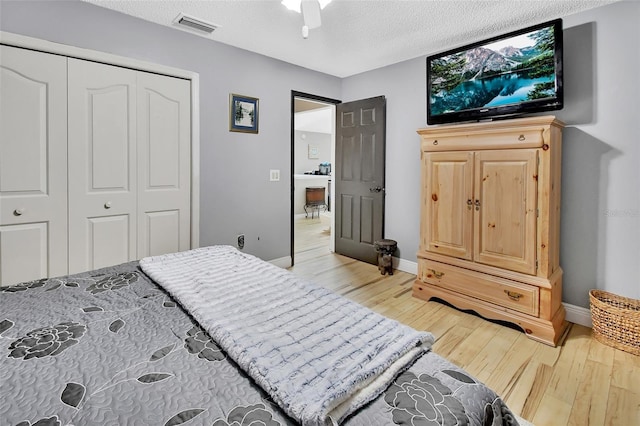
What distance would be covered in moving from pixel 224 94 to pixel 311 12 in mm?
1452

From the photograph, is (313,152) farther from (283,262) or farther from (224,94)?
(224,94)

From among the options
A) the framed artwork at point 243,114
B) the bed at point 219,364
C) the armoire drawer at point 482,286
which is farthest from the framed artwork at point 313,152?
the bed at point 219,364

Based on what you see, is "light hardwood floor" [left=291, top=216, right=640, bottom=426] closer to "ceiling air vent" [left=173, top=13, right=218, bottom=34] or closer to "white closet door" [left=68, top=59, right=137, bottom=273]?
"white closet door" [left=68, top=59, right=137, bottom=273]

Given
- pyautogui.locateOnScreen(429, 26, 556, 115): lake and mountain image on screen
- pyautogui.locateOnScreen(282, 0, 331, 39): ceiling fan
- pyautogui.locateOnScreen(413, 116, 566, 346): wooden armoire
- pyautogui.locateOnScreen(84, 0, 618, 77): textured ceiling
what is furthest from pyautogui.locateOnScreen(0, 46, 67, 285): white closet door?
pyautogui.locateOnScreen(429, 26, 556, 115): lake and mountain image on screen

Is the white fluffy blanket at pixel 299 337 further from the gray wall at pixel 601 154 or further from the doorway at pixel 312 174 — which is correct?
the doorway at pixel 312 174

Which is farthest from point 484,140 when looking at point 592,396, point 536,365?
point 592,396

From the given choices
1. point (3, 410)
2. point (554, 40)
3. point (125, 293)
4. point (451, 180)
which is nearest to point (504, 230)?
point (451, 180)

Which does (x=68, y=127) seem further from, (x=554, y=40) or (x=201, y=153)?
(x=554, y=40)

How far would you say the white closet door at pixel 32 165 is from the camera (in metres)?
2.21

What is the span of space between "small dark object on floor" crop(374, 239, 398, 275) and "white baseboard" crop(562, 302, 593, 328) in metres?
1.62

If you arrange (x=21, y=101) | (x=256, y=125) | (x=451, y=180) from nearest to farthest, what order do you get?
(x=21, y=101) → (x=451, y=180) → (x=256, y=125)

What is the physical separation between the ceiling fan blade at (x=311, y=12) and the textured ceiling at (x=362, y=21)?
1.16ft

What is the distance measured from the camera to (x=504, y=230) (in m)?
2.55

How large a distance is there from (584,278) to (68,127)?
4.10 m
